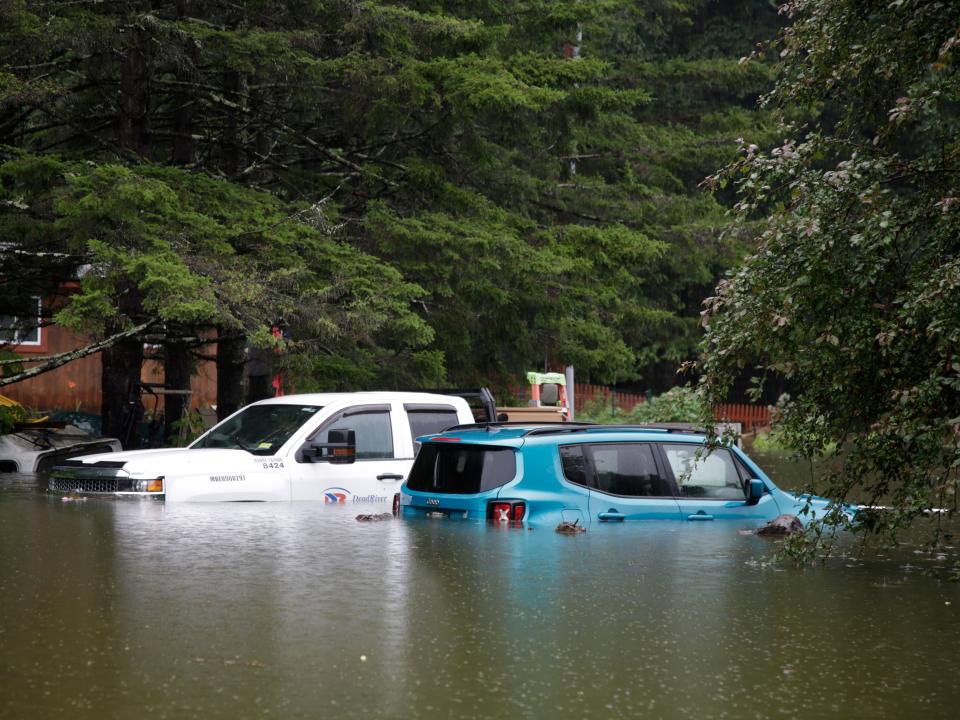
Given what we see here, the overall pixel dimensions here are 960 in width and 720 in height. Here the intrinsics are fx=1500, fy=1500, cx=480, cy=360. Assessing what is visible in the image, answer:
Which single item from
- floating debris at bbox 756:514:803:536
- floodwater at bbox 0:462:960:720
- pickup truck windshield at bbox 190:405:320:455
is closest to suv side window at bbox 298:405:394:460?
pickup truck windshield at bbox 190:405:320:455

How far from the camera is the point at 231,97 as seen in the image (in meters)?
26.1

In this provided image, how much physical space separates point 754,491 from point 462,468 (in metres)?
2.79

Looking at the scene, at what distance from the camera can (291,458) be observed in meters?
15.5

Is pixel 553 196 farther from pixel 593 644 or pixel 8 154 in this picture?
pixel 593 644

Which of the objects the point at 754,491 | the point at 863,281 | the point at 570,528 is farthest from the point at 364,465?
the point at 863,281

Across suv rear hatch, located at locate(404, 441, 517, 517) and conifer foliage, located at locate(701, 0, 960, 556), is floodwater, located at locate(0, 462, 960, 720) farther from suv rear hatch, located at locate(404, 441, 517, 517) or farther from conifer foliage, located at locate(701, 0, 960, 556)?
conifer foliage, located at locate(701, 0, 960, 556)

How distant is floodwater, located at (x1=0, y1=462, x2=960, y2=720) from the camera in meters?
7.15

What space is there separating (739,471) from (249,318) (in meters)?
7.78

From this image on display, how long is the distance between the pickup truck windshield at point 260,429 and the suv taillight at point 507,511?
144 inches

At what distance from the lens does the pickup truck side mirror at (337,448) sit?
15.3m

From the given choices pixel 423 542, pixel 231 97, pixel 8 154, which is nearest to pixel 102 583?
Result: pixel 423 542

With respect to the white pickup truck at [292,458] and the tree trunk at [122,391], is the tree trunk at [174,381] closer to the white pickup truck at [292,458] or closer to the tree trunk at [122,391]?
the tree trunk at [122,391]

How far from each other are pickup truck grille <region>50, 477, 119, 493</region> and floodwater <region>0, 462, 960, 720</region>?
15.2 inches

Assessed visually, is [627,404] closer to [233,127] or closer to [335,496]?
[233,127]
